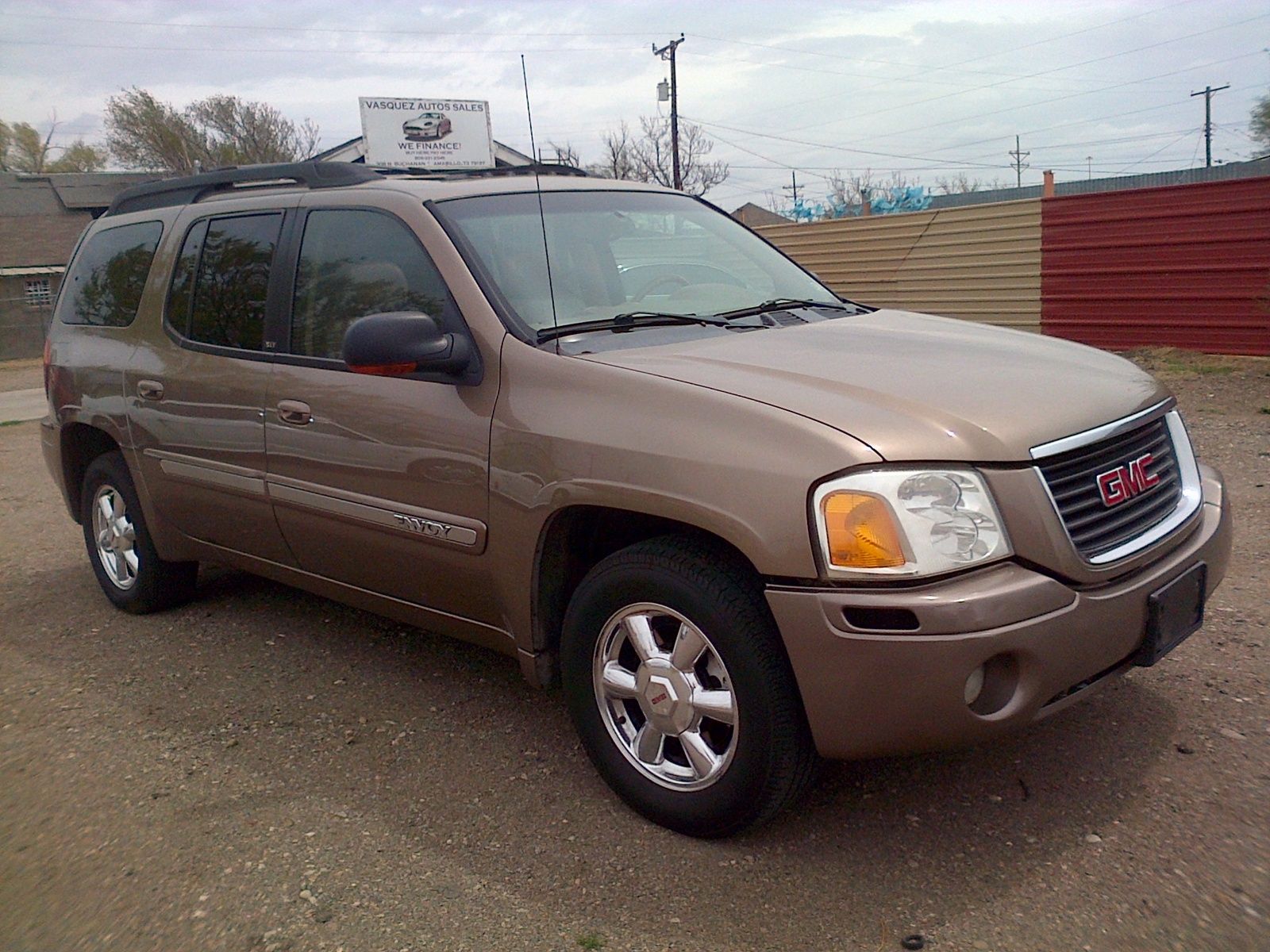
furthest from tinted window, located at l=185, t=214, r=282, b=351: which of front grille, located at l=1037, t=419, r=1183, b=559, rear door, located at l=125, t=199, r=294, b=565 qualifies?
front grille, located at l=1037, t=419, r=1183, b=559

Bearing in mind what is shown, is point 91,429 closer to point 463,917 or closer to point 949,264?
point 463,917

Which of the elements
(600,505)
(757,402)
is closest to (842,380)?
(757,402)

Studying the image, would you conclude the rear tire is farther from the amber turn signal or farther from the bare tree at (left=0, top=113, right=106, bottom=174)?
the bare tree at (left=0, top=113, right=106, bottom=174)

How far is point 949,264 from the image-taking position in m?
14.8

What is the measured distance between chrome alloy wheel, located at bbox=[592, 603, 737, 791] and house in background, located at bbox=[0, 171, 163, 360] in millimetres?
29106

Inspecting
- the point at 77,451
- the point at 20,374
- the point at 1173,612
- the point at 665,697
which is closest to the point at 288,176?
the point at 77,451

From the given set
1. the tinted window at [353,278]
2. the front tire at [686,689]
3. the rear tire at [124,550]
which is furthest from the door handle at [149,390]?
the front tire at [686,689]

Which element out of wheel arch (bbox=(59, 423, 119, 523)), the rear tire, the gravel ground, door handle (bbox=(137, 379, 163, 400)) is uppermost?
door handle (bbox=(137, 379, 163, 400))

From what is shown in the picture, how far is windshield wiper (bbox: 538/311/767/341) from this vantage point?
334 centimetres

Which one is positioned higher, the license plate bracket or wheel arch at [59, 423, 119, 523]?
wheel arch at [59, 423, 119, 523]

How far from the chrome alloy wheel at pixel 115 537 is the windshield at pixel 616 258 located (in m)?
2.44

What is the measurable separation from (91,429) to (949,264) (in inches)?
468

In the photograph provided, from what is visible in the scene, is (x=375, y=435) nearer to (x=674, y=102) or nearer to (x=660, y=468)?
(x=660, y=468)

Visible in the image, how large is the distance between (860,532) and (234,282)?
2826 mm
